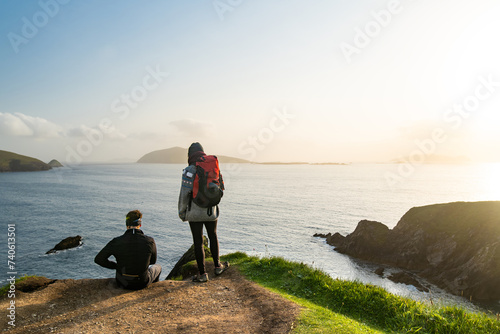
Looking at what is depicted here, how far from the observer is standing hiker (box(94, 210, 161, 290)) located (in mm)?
6613

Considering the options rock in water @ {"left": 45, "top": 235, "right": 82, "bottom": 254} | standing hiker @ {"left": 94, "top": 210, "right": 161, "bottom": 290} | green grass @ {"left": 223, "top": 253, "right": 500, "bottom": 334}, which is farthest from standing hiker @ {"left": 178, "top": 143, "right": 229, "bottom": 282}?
rock in water @ {"left": 45, "top": 235, "right": 82, "bottom": 254}

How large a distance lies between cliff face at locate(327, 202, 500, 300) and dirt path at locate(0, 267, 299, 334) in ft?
96.1

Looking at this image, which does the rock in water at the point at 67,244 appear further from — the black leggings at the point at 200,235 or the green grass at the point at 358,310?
the green grass at the point at 358,310

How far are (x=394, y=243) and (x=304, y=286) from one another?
35326 mm

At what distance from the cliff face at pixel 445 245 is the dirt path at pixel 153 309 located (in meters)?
29.3

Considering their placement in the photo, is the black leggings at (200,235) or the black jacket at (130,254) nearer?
the black jacket at (130,254)

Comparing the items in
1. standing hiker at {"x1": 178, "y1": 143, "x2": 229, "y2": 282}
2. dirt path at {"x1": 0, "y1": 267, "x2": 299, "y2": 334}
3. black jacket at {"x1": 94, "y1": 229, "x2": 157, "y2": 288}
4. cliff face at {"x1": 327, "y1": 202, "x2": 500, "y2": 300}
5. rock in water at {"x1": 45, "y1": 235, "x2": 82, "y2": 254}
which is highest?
standing hiker at {"x1": 178, "y1": 143, "x2": 229, "y2": 282}

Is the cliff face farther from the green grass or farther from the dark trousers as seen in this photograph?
the dark trousers

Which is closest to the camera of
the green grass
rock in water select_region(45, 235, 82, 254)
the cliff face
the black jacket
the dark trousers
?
the green grass

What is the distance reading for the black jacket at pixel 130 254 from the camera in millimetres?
6605

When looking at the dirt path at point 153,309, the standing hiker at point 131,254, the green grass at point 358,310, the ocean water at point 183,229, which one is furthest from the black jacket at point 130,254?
the ocean water at point 183,229

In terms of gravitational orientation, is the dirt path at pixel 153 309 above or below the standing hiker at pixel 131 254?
below

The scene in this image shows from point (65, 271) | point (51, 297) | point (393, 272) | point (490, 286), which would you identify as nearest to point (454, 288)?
point (490, 286)

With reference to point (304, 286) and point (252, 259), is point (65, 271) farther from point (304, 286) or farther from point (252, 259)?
point (304, 286)
